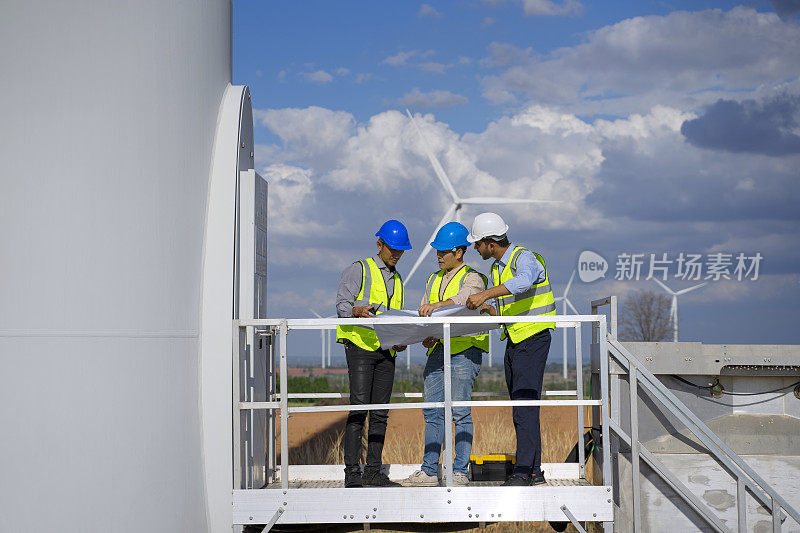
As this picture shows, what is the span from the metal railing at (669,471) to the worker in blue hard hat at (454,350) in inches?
46.9

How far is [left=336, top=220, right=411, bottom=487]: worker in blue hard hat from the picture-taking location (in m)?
6.96

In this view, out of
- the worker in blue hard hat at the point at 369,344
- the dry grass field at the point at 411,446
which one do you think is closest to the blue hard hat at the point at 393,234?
the worker in blue hard hat at the point at 369,344

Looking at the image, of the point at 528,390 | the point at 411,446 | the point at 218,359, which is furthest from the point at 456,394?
the point at 411,446

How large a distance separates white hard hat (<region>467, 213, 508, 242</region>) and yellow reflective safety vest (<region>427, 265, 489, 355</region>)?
1.23 ft

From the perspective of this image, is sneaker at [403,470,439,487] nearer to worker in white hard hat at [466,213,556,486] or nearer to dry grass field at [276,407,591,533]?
worker in white hard hat at [466,213,556,486]

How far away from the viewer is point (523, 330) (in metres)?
6.93

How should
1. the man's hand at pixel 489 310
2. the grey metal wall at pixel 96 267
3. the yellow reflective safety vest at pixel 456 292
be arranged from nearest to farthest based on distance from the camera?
the grey metal wall at pixel 96 267, the man's hand at pixel 489 310, the yellow reflective safety vest at pixel 456 292

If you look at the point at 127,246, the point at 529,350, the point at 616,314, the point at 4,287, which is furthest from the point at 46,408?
the point at 616,314

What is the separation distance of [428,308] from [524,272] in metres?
0.84

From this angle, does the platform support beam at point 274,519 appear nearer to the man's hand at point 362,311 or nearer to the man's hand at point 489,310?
the man's hand at point 362,311

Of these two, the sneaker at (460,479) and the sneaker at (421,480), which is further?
the sneaker at (421,480)

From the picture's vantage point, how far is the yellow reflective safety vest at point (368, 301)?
6.95m

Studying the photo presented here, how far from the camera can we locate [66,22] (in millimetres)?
5141

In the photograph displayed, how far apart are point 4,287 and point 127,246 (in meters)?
0.84
